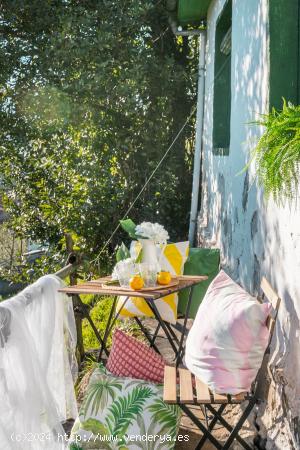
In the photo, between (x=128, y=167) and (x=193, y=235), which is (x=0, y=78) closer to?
(x=128, y=167)

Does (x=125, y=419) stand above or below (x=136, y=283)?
below

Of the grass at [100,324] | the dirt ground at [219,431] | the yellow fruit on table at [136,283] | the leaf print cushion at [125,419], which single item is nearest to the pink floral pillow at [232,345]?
the leaf print cushion at [125,419]

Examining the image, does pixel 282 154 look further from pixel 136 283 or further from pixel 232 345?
pixel 136 283

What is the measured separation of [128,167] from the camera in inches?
305

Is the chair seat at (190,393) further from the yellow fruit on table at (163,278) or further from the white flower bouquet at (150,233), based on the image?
the white flower bouquet at (150,233)

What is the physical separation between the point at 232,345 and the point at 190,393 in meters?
0.35

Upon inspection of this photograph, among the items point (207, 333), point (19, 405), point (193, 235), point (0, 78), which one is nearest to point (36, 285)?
point (19, 405)

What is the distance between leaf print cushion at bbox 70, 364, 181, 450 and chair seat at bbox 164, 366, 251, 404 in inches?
6.9

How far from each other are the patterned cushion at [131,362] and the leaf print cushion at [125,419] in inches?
6.7

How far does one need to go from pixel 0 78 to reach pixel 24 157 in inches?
43.0

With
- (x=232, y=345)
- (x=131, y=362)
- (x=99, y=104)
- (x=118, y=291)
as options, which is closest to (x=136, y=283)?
(x=118, y=291)

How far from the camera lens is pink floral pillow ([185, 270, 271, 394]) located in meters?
2.57

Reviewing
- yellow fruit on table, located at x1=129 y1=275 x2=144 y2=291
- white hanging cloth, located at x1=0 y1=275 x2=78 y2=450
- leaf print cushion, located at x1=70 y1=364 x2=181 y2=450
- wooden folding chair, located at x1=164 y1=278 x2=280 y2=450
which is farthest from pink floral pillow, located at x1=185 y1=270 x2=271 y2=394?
yellow fruit on table, located at x1=129 y1=275 x2=144 y2=291

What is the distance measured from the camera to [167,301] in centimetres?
463
